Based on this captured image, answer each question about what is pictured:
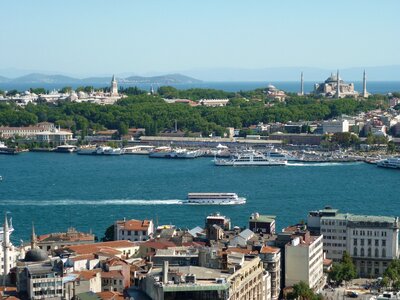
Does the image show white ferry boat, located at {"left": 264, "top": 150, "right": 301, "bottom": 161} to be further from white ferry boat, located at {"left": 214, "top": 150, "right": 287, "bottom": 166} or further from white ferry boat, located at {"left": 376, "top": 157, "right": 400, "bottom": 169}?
white ferry boat, located at {"left": 376, "top": 157, "right": 400, "bottom": 169}

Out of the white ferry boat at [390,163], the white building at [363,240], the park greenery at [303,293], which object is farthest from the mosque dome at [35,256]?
the white ferry boat at [390,163]

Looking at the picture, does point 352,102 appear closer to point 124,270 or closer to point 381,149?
point 381,149

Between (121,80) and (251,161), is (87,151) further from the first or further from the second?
(121,80)

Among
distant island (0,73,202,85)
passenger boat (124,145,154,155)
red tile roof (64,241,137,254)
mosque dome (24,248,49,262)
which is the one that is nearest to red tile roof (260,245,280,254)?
red tile roof (64,241,137,254)

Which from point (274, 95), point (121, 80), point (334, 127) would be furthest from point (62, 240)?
point (121, 80)

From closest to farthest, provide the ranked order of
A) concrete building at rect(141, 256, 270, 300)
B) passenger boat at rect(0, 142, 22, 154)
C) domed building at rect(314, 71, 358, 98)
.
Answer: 1. concrete building at rect(141, 256, 270, 300)
2. passenger boat at rect(0, 142, 22, 154)
3. domed building at rect(314, 71, 358, 98)

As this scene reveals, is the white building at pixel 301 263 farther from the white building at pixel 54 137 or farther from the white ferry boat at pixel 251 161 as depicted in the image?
the white building at pixel 54 137

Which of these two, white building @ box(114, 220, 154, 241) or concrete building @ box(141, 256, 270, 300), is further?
white building @ box(114, 220, 154, 241)
